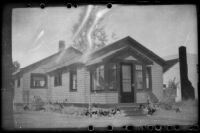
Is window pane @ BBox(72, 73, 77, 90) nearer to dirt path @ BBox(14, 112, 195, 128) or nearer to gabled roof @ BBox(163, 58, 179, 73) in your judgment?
dirt path @ BBox(14, 112, 195, 128)

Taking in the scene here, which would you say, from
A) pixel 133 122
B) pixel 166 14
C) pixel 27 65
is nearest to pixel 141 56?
pixel 166 14

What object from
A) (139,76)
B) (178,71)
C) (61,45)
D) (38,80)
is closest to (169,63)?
(178,71)

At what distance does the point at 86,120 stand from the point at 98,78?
996mm

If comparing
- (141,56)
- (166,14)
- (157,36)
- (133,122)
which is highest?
(166,14)

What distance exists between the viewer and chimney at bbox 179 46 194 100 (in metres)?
6.75

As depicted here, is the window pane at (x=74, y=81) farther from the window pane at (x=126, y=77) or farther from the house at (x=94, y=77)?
the window pane at (x=126, y=77)

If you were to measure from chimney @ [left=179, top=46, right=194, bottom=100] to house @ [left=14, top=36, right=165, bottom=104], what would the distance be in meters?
0.46

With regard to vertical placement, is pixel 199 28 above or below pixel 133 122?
above

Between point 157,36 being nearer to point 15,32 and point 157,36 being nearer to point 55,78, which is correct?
point 55,78

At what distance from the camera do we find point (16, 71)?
662 cm

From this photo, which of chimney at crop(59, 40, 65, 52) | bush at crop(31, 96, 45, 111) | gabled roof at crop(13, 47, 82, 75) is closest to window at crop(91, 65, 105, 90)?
gabled roof at crop(13, 47, 82, 75)

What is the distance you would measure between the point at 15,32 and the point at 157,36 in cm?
331

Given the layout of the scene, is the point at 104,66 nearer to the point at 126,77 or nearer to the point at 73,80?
the point at 126,77

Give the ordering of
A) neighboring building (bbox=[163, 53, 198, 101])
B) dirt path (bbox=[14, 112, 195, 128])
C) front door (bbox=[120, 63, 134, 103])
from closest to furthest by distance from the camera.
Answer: dirt path (bbox=[14, 112, 195, 128]), front door (bbox=[120, 63, 134, 103]), neighboring building (bbox=[163, 53, 198, 101])
